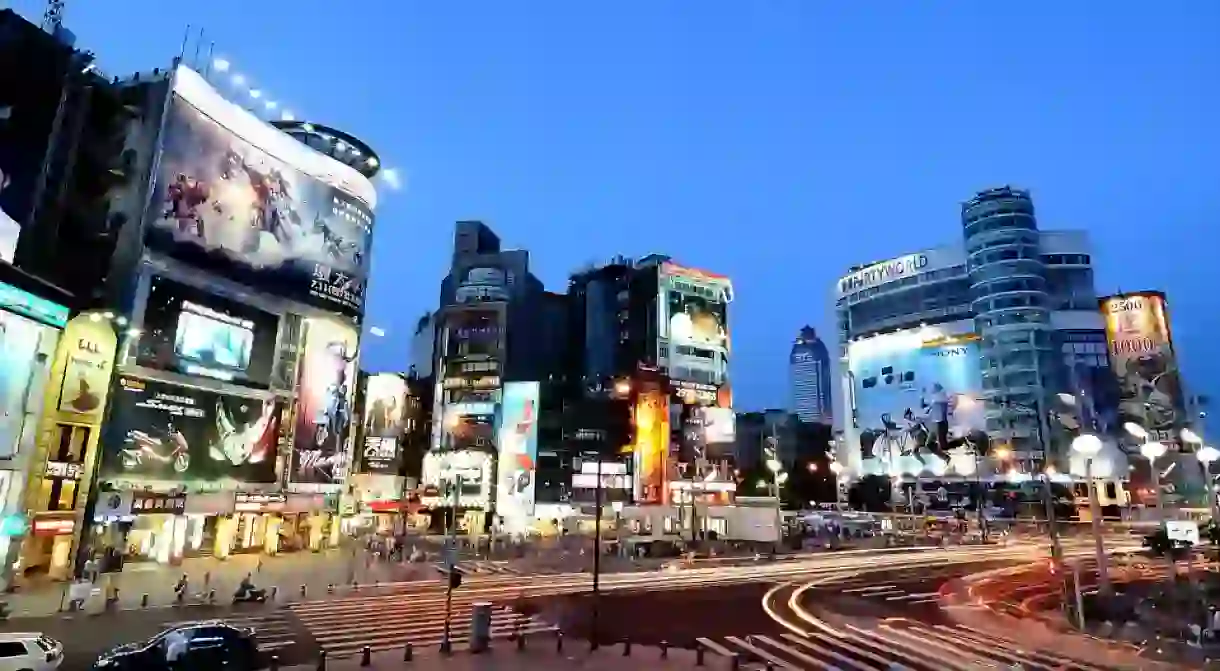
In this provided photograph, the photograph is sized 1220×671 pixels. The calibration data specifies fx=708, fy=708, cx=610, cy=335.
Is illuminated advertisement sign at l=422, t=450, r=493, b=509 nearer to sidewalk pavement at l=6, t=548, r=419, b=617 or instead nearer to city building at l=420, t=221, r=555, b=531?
city building at l=420, t=221, r=555, b=531

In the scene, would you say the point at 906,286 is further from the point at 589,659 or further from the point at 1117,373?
the point at 589,659

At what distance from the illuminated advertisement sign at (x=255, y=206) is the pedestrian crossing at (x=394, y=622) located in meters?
29.0

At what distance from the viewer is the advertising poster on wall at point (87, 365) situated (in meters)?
37.5

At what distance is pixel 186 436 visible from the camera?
46.4m

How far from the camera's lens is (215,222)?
157 feet

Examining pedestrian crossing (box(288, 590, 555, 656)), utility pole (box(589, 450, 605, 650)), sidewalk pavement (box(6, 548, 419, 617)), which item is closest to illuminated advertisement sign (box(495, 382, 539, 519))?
sidewalk pavement (box(6, 548, 419, 617))

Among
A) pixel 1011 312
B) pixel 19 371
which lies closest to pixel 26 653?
pixel 19 371

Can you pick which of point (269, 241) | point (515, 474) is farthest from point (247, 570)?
point (515, 474)

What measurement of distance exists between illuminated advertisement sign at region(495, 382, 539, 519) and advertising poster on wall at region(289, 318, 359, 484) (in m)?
35.2

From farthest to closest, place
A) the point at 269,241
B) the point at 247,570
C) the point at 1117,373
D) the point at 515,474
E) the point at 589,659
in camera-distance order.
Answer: the point at 1117,373 → the point at 515,474 → the point at 269,241 → the point at 247,570 → the point at 589,659

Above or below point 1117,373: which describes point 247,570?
below

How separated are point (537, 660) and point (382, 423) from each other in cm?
6797

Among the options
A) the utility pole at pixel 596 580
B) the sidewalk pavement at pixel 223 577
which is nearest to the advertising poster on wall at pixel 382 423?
the sidewalk pavement at pixel 223 577

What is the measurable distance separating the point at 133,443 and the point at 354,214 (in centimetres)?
2460
